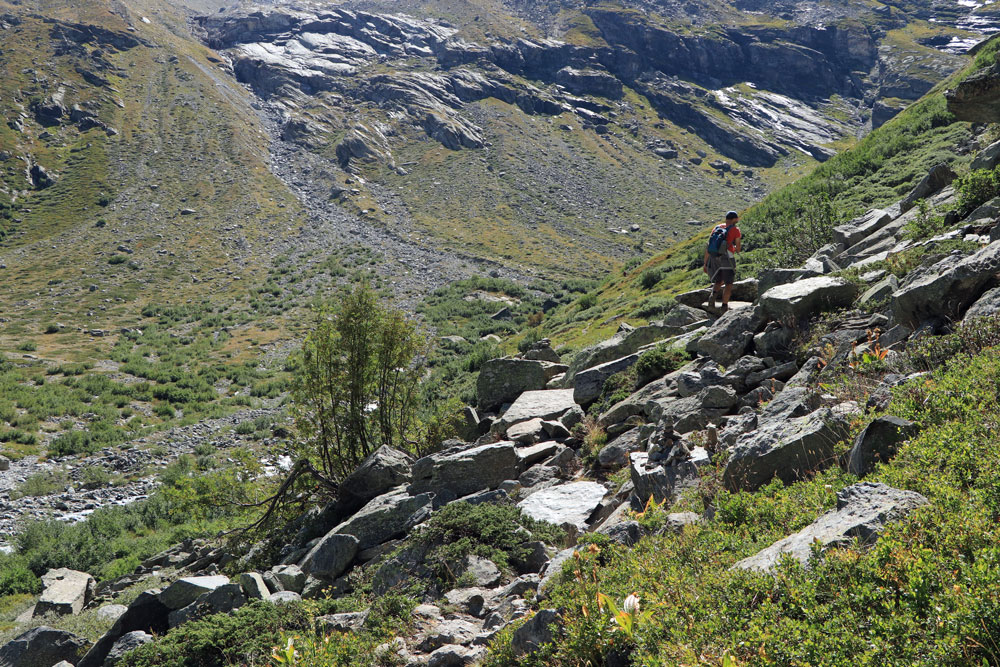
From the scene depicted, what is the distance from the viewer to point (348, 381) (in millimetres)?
13812

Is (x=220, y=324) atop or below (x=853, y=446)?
below

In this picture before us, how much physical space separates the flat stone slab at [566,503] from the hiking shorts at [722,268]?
24.7 feet

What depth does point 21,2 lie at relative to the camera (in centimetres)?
13325

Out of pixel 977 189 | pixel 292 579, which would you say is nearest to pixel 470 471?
pixel 292 579

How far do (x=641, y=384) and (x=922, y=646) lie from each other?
9120 mm

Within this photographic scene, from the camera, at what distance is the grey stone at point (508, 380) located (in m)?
15.3

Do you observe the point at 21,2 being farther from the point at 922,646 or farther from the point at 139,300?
the point at 922,646

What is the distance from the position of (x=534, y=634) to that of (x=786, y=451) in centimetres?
360

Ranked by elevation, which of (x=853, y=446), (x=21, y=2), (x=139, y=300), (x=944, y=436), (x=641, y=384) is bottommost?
(x=139, y=300)

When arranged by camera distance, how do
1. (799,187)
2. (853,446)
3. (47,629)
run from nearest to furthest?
(853,446), (47,629), (799,187)

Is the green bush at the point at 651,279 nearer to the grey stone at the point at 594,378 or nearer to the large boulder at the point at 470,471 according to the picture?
the grey stone at the point at 594,378

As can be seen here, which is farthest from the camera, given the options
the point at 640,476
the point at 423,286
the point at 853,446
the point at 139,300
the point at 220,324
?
the point at 423,286

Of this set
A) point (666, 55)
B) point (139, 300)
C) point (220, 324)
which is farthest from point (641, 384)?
point (666, 55)

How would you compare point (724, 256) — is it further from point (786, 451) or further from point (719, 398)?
point (786, 451)
